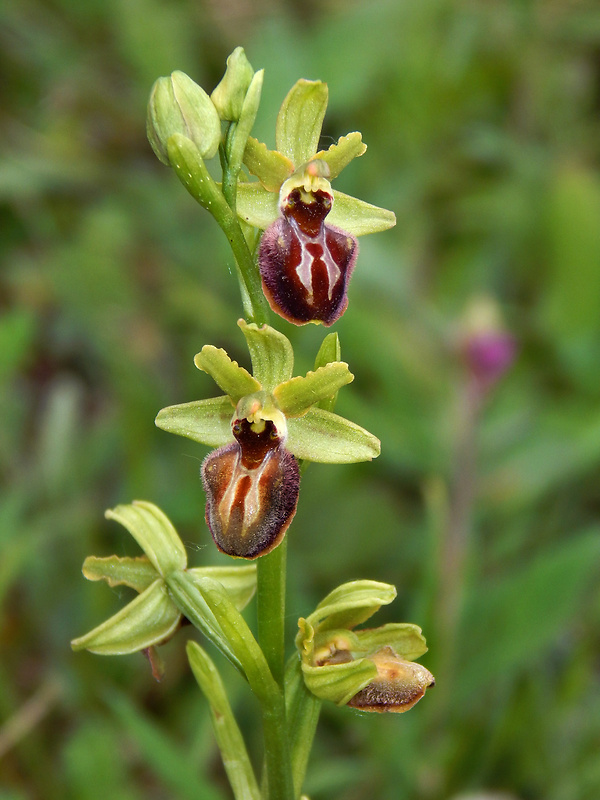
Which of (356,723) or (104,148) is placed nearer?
(356,723)

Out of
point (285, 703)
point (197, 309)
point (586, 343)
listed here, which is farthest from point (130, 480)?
point (586, 343)

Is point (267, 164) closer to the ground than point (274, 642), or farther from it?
farther from it

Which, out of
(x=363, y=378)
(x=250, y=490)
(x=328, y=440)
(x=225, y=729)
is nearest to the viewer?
(x=250, y=490)

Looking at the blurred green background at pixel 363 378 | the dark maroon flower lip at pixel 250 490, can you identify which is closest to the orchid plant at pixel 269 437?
the dark maroon flower lip at pixel 250 490

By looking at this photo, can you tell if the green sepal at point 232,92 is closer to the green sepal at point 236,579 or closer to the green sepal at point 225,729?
the green sepal at point 236,579

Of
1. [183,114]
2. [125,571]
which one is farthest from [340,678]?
[183,114]

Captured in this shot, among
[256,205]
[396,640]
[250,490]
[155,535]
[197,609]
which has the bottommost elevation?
[396,640]

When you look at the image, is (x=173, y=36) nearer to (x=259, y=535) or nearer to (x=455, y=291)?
(x=455, y=291)

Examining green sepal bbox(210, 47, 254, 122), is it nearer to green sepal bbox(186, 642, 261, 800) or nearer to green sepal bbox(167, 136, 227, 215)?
green sepal bbox(167, 136, 227, 215)

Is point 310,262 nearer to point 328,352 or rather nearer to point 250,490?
point 328,352
